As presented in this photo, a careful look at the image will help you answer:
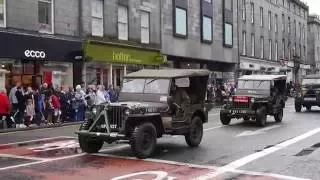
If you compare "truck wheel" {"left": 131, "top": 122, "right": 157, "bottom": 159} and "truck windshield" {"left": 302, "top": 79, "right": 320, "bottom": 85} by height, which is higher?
"truck windshield" {"left": 302, "top": 79, "right": 320, "bottom": 85}

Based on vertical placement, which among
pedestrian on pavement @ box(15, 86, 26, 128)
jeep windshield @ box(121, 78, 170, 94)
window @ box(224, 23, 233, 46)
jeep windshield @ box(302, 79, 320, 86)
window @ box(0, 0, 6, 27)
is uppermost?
window @ box(224, 23, 233, 46)

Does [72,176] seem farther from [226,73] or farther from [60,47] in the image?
[226,73]

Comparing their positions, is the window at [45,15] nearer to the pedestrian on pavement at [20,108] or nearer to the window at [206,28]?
the pedestrian on pavement at [20,108]

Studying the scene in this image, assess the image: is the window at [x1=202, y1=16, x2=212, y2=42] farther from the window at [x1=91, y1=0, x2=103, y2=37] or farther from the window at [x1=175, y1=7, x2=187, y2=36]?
the window at [x1=91, y1=0, x2=103, y2=37]

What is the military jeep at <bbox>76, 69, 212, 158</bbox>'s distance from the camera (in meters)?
12.7

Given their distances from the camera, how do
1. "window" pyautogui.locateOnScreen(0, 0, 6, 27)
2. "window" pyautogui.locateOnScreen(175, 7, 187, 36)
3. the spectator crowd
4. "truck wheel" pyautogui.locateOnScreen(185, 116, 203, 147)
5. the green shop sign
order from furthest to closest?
"window" pyautogui.locateOnScreen(175, 7, 187, 36) < the green shop sign < "window" pyautogui.locateOnScreen(0, 0, 6, 27) < the spectator crowd < "truck wheel" pyautogui.locateOnScreen(185, 116, 203, 147)

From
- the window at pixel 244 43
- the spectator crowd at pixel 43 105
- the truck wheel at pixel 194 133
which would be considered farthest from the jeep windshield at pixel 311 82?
the window at pixel 244 43

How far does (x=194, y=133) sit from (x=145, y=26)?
20789mm

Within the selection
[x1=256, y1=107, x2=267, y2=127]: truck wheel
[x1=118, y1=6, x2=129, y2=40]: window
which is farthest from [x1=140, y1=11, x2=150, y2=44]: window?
[x1=256, y1=107, x2=267, y2=127]: truck wheel

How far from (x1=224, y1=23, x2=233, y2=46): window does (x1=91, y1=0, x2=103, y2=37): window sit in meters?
18.3

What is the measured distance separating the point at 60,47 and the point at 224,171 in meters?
17.5

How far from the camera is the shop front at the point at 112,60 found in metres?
29.3

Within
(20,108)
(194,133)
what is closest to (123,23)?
(20,108)

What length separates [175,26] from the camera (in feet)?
126
